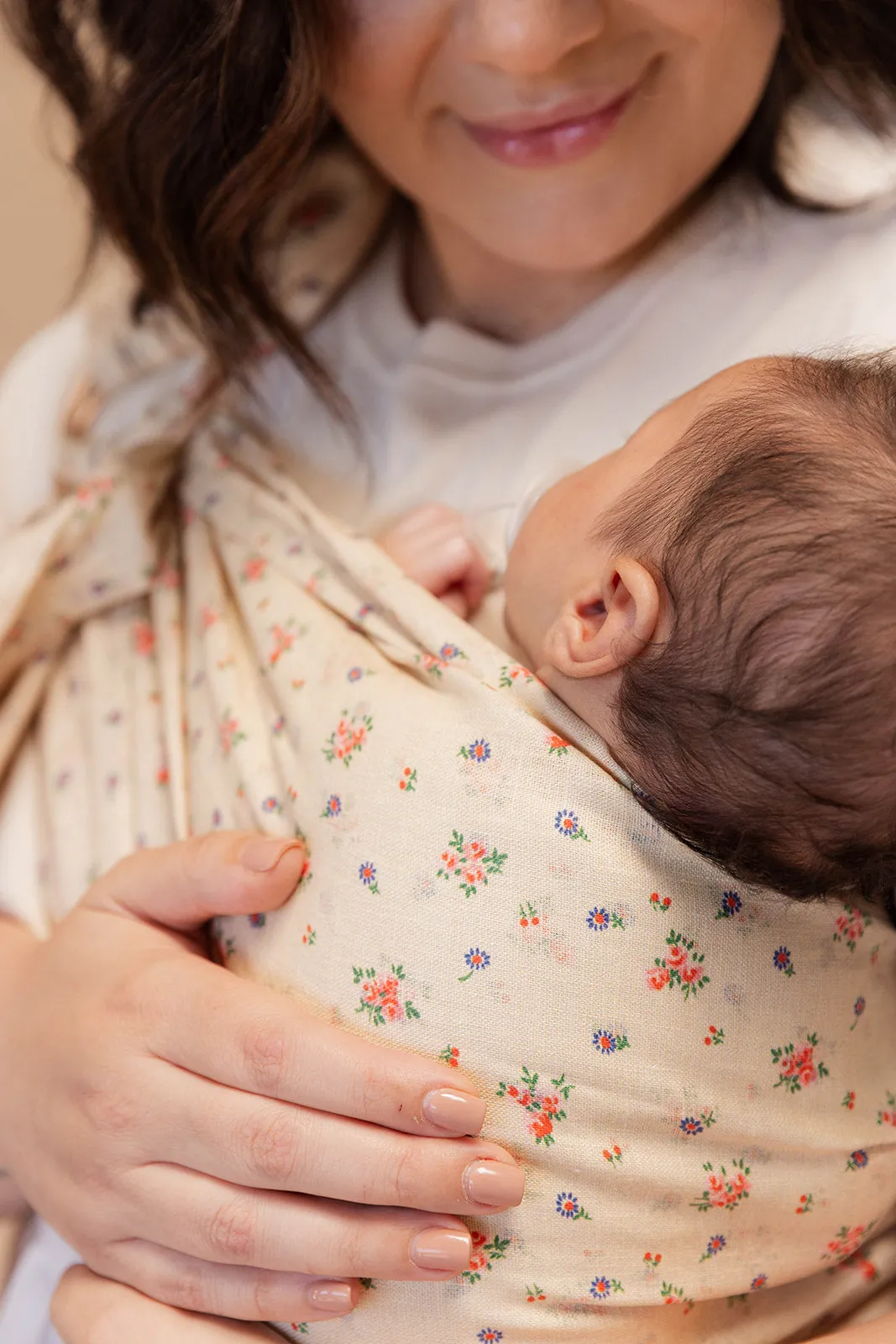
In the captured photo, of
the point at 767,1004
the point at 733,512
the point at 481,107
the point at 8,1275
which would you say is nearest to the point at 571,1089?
the point at 767,1004

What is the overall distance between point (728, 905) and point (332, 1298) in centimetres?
30

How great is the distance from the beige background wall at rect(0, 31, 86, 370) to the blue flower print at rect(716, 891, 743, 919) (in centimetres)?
135

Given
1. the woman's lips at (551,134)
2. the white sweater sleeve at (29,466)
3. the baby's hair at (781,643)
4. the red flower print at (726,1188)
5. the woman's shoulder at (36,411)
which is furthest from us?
the woman's shoulder at (36,411)

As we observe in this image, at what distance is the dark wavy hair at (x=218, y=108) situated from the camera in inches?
35.0

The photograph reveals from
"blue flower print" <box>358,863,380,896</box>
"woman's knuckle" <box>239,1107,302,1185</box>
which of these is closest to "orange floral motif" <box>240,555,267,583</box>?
"blue flower print" <box>358,863,380,896</box>

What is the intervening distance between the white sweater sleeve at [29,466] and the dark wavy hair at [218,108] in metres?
0.11

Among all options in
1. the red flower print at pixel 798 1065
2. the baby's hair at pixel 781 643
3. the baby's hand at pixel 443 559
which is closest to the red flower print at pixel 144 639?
the baby's hand at pixel 443 559

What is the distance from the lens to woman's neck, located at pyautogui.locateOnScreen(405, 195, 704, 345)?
1.03 meters

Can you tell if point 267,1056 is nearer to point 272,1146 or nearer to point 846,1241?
point 272,1146

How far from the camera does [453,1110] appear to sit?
2.19 feet

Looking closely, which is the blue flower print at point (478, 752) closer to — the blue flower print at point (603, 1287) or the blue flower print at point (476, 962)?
the blue flower print at point (476, 962)

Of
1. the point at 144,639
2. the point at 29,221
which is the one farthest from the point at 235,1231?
the point at 29,221

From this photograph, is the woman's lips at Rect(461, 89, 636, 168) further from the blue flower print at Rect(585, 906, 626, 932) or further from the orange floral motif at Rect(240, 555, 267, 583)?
the blue flower print at Rect(585, 906, 626, 932)

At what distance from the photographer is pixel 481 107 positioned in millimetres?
855
